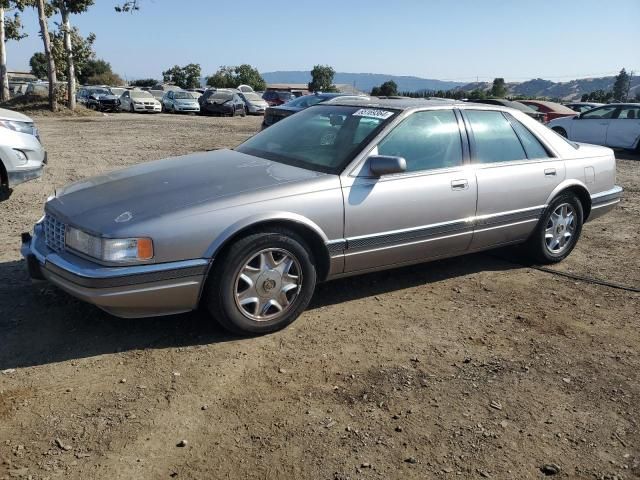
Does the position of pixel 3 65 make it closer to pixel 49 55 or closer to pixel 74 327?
pixel 49 55

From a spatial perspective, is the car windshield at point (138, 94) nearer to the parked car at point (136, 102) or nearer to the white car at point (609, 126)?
the parked car at point (136, 102)

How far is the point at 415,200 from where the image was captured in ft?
13.8

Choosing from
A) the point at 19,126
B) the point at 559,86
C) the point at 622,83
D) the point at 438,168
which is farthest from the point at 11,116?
the point at 559,86

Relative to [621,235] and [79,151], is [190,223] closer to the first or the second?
[621,235]

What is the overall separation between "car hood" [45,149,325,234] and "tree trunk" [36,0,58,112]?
20905 millimetres

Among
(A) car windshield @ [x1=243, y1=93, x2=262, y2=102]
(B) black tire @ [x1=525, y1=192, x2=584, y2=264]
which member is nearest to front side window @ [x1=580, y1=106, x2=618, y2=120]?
(B) black tire @ [x1=525, y1=192, x2=584, y2=264]

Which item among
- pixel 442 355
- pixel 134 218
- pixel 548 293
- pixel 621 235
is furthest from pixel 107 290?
pixel 621 235

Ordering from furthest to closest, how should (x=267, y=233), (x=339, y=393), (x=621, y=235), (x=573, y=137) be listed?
(x=573, y=137) → (x=621, y=235) → (x=267, y=233) → (x=339, y=393)

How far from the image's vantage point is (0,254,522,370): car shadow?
346cm

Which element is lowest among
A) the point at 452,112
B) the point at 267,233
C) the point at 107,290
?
the point at 107,290

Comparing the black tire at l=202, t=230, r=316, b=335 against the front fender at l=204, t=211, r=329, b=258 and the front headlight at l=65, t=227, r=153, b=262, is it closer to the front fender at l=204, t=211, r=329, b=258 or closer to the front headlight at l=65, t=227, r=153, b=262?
the front fender at l=204, t=211, r=329, b=258

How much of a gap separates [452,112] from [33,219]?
14.9 ft

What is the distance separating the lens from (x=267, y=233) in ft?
11.7

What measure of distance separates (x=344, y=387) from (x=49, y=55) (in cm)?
2313
